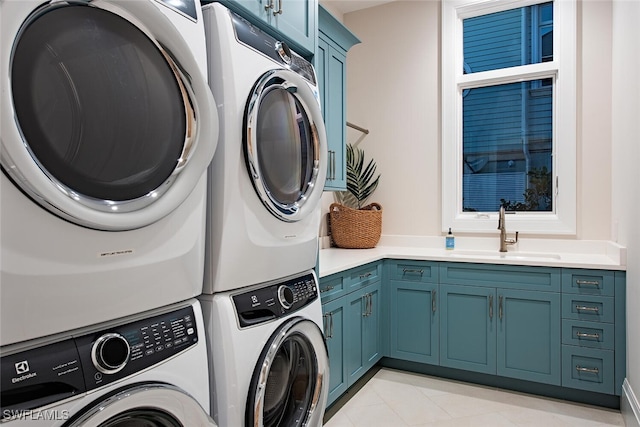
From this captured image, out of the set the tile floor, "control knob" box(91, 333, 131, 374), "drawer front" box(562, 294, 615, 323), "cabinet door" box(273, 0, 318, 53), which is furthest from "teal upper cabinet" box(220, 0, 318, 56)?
"drawer front" box(562, 294, 615, 323)

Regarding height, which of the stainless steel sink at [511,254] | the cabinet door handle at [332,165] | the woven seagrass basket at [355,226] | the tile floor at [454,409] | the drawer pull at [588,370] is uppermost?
the cabinet door handle at [332,165]

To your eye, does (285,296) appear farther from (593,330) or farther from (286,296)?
(593,330)

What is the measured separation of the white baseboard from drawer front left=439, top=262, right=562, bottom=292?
2.04ft

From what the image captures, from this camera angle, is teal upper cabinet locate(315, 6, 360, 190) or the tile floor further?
teal upper cabinet locate(315, 6, 360, 190)

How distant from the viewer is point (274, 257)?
1452 millimetres

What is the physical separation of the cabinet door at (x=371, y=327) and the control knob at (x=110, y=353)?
6.65 ft

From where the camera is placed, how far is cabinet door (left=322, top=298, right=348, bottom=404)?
2.32 m

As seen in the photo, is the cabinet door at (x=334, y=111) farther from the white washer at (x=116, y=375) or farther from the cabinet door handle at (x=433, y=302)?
the white washer at (x=116, y=375)

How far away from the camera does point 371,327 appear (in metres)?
2.89

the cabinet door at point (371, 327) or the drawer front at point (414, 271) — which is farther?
the drawer front at point (414, 271)

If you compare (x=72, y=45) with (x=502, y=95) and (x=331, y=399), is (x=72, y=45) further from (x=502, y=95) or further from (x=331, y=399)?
(x=502, y=95)

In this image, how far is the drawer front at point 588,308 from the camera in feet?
8.18

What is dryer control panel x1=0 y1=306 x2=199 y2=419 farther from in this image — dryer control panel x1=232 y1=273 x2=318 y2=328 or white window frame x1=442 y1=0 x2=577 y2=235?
white window frame x1=442 y1=0 x2=577 y2=235

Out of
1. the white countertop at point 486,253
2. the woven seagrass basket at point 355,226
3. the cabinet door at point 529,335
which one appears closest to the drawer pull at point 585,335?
the cabinet door at point 529,335
